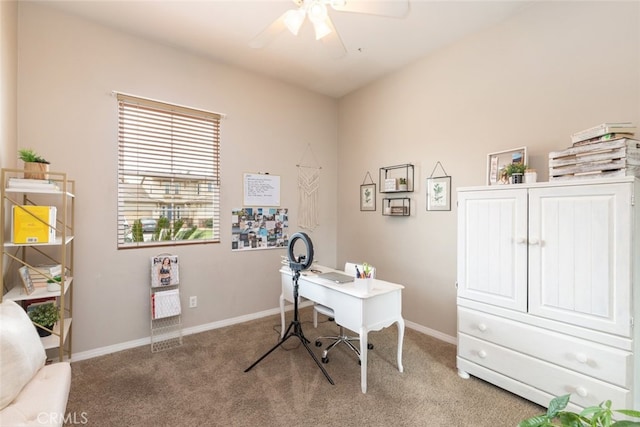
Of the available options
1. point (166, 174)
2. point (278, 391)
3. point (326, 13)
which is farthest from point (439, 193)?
point (166, 174)

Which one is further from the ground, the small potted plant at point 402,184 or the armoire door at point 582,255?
the small potted plant at point 402,184

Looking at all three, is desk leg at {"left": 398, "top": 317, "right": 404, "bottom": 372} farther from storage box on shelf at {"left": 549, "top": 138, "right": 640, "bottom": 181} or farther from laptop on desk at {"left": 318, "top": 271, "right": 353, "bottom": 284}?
storage box on shelf at {"left": 549, "top": 138, "right": 640, "bottom": 181}

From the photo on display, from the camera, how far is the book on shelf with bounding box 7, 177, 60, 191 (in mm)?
1874

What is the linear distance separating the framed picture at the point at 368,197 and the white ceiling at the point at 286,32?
4.56ft

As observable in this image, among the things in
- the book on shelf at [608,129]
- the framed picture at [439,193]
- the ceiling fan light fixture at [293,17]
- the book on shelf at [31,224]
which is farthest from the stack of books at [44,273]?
the book on shelf at [608,129]

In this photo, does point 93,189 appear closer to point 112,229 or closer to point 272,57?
point 112,229

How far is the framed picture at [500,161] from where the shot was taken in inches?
90.9

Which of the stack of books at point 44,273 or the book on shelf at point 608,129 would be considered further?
the stack of books at point 44,273

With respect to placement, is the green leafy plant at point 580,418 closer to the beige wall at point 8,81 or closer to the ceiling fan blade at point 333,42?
the ceiling fan blade at point 333,42

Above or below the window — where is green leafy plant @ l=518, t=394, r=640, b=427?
below

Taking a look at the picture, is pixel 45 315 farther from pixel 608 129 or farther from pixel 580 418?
pixel 608 129

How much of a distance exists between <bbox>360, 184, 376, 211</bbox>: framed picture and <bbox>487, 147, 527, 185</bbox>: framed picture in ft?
4.66

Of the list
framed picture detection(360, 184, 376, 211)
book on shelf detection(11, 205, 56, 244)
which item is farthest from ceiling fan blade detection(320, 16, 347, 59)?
book on shelf detection(11, 205, 56, 244)

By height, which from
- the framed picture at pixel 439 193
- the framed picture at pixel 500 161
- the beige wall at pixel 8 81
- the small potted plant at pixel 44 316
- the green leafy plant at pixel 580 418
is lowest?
the small potted plant at pixel 44 316
